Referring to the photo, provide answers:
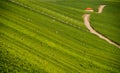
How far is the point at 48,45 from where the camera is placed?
36625 millimetres

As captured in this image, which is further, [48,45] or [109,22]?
[109,22]

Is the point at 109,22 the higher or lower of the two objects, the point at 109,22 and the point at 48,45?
the lower

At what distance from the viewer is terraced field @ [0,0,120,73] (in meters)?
29.7

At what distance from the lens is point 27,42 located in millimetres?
34562

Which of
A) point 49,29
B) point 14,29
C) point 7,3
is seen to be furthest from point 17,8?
point 14,29

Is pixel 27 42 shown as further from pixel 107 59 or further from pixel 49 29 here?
pixel 107 59

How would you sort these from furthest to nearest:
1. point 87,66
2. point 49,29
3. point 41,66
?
point 49,29, point 87,66, point 41,66

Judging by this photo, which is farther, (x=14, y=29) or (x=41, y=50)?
(x=14, y=29)

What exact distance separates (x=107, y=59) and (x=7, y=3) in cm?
2343

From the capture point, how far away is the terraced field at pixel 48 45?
1171 inches

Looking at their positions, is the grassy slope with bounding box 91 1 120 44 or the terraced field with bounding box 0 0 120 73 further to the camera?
the grassy slope with bounding box 91 1 120 44

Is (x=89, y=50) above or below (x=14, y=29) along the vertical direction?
below

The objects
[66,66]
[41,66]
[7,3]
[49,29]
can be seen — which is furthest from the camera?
[7,3]

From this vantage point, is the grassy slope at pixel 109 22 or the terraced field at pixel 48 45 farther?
the grassy slope at pixel 109 22
